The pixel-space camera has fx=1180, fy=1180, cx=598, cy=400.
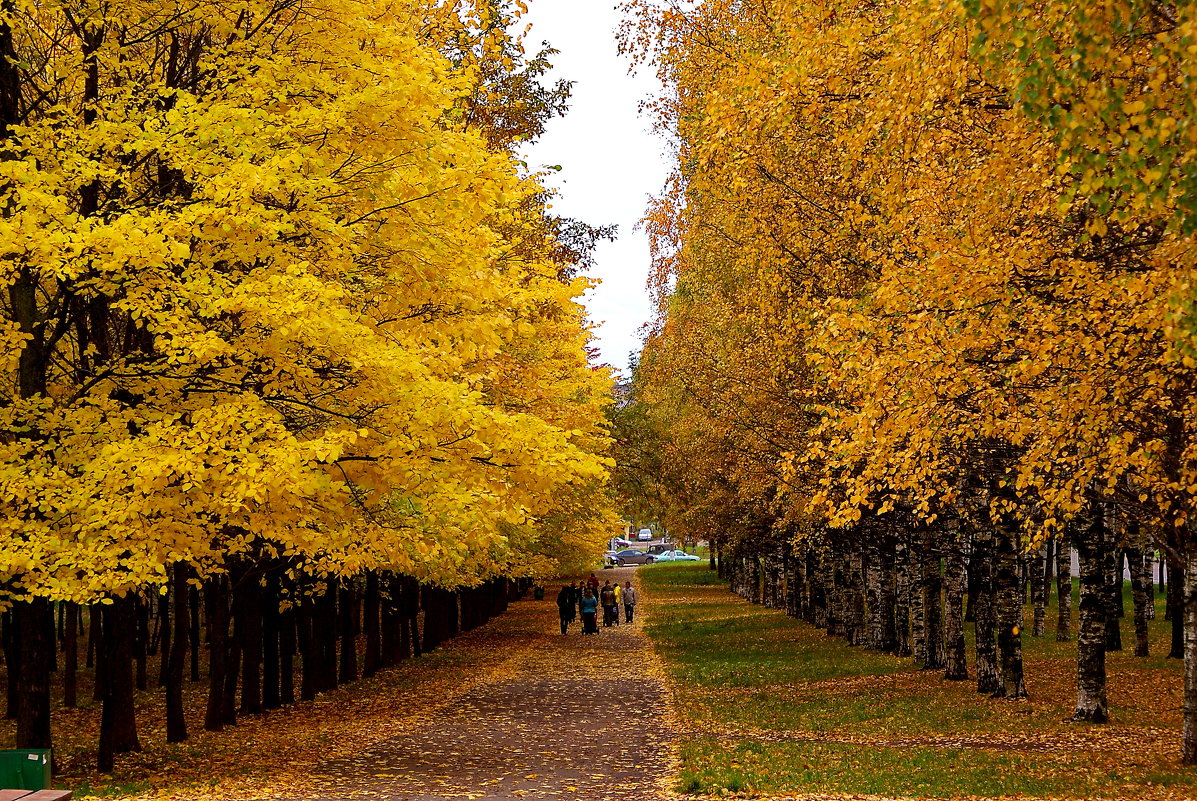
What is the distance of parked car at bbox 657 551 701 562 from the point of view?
5064 inches

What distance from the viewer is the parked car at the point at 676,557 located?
12862cm

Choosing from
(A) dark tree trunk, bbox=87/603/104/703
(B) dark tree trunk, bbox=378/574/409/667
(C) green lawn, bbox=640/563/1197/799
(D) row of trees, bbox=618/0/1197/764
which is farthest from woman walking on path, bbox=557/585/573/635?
(D) row of trees, bbox=618/0/1197/764

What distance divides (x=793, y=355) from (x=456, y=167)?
8.84 metres

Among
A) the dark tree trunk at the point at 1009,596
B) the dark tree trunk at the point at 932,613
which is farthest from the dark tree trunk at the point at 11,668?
the dark tree trunk at the point at 932,613

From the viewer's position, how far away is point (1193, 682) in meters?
13.0

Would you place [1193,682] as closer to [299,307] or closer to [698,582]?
[299,307]

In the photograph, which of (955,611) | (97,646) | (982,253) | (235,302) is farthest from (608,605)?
(982,253)

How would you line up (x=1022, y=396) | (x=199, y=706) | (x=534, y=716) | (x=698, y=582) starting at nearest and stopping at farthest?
1. (x=1022, y=396)
2. (x=534, y=716)
3. (x=199, y=706)
4. (x=698, y=582)

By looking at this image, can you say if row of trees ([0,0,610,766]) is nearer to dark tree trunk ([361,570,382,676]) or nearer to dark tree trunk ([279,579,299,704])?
dark tree trunk ([279,579,299,704])

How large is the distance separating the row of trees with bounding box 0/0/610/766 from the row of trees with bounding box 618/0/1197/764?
3.54 meters

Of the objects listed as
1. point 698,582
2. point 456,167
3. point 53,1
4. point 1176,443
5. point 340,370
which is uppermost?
point 53,1

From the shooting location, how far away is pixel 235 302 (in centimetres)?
1159

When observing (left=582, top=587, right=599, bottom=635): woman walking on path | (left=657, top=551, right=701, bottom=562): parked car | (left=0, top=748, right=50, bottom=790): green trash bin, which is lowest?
(left=657, top=551, right=701, bottom=562): parked car

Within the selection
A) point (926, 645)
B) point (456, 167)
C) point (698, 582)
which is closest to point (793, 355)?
point (926, 645)
